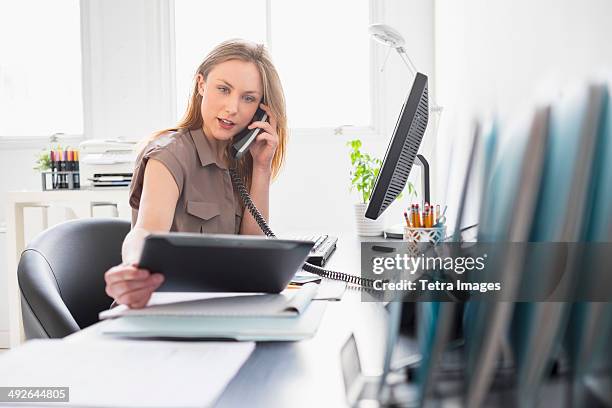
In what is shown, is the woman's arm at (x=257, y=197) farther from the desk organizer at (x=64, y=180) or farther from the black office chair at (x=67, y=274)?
the desk organizer at (x=64, y=180)

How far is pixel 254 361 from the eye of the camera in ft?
1.68

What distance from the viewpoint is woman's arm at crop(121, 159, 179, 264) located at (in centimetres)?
115

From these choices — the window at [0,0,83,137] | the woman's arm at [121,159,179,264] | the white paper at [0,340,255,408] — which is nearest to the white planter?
the woman's arm at [121,159,179,264]

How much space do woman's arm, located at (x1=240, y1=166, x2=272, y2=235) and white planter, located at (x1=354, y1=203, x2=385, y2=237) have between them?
1.33 ft

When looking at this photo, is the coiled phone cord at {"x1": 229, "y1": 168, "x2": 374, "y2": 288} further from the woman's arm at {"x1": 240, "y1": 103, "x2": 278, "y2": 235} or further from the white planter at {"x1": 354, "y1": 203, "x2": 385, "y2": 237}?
the white planter at {"x1": 354, "y1": 203, "x2": 385, "y2": 237}

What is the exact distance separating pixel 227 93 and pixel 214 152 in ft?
0.53

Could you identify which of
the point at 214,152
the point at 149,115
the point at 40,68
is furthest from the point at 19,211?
the point at 214,152

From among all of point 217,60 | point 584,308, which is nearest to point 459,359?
point 584,308

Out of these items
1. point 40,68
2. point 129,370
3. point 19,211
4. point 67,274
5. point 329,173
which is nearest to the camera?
point 129,370

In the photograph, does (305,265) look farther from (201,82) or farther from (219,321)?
(201,82)

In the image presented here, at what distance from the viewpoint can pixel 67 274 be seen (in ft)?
3.75

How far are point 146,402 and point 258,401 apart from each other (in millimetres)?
82

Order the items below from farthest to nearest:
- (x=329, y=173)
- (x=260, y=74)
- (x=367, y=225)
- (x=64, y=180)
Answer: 1. (x=329, y=173)
2. (x=64, y=180)
3. (x=367, y=225)
4. (x=260, y=74)

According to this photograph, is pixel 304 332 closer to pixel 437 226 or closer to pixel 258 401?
pixel 258 401
